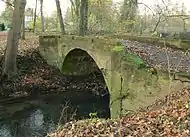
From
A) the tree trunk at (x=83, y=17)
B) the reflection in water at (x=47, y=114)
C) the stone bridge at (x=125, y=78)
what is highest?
the tree trunk at (x=83, y=17)

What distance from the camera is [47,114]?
14570 millimetres

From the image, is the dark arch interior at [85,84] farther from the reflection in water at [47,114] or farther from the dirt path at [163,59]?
the dirt path at [163,59]

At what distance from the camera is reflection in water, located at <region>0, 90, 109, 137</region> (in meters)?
12.2

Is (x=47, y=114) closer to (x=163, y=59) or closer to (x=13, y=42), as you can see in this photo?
(x=13, y=42)

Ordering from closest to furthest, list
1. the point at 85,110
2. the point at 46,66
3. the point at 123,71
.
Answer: the point at 123,71 → the point at 85,110 → the point at 46,66

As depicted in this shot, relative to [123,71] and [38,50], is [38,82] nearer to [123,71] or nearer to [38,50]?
[38,50]

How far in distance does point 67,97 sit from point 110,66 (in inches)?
178

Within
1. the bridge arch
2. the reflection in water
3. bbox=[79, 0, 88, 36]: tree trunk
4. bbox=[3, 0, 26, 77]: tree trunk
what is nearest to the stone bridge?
the reflection in water

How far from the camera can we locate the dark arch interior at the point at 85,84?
52.4ft

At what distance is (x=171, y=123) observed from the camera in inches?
250

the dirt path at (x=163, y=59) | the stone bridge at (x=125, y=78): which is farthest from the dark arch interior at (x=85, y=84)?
the dirt path at (x=163, y=59)

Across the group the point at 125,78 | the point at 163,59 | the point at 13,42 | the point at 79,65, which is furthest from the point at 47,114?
the point at 79,65

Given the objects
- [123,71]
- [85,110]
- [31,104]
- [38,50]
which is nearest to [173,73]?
[123,71]

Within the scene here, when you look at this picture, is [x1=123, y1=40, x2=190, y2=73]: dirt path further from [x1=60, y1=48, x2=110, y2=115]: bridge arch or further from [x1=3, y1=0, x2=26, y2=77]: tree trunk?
[x1=60, y1=48, x2=110, y2=115]: bridge arch
